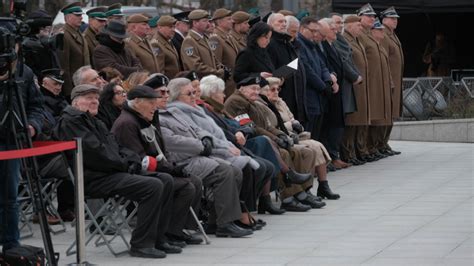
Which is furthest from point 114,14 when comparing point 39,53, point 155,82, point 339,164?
point 339,164

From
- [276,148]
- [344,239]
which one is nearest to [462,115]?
[276,148]

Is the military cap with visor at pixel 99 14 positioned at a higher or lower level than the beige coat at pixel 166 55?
higher

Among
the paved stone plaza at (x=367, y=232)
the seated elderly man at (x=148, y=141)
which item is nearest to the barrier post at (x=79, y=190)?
the paved stone plaza at (x=367, y=232)

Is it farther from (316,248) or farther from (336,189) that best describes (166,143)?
(336,189)

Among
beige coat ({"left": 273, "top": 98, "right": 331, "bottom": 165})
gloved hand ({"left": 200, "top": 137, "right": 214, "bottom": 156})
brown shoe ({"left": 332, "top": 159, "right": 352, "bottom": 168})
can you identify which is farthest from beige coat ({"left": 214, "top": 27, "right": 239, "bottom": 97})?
gloved hand ({"left": 200, "top": 137, "right": 214, "bottom": 156})

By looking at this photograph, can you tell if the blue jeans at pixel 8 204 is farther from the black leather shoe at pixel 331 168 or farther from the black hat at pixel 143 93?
the black leather shoe at pixel 331 168

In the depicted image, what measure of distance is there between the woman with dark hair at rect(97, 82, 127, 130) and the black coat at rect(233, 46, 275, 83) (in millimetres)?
3725

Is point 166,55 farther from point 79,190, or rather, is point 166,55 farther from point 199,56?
point 79,190

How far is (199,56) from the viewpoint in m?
16.0

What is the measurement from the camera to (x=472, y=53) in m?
27.7

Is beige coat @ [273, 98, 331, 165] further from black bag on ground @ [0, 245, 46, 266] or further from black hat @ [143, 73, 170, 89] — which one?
black bag on ground @ [0, 245, 46, 266]

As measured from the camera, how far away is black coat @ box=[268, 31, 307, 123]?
16641 mm

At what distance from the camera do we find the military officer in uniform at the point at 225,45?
1661cm

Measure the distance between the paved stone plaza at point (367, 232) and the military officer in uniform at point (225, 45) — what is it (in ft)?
6.26
